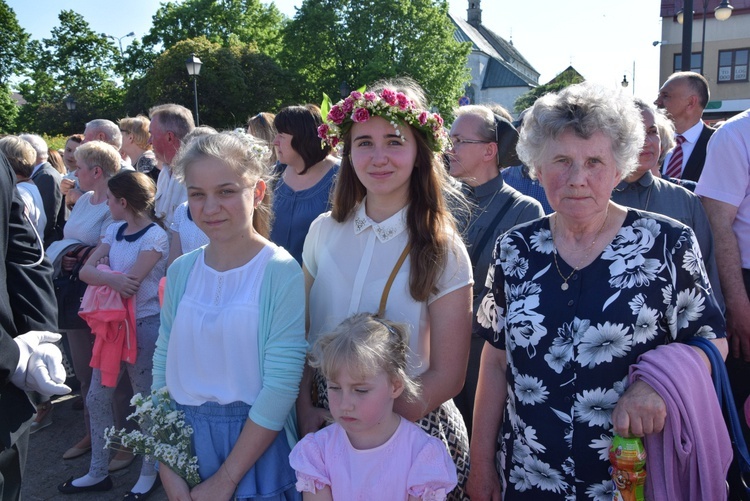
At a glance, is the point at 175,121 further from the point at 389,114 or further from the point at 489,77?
the point at 489,77

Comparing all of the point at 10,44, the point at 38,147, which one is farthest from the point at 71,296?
the point at 10,44

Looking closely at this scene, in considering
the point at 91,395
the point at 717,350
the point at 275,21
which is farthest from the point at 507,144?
the point at 275,21

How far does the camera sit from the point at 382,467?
6.48 ft

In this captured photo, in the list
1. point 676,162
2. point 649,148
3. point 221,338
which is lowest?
point 221,338

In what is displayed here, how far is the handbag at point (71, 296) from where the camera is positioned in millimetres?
4414

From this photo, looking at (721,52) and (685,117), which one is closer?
(685,117)

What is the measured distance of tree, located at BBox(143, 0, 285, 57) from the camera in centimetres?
4416

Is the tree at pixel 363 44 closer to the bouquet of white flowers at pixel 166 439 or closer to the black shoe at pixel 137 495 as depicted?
the black shoe at pixel 137 495

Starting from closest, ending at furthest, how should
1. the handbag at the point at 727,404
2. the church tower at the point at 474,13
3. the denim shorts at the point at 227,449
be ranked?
the handbag at the point at 727,404 < the denim shorts at the point at 227,449 < the church tower at the point at 474,13

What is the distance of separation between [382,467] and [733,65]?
127ft

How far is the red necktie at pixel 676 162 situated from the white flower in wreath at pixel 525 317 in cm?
383

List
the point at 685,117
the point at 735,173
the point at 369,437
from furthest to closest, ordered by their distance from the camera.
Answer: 1. the point at 685,117
2. the point at 735,173
3. the point at 369,437

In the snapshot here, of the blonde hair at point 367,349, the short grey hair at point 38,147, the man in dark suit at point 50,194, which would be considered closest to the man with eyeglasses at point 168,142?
the man in dark suit at point 50,194

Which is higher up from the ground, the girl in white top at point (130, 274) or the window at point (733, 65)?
the window at point (733, 65)
